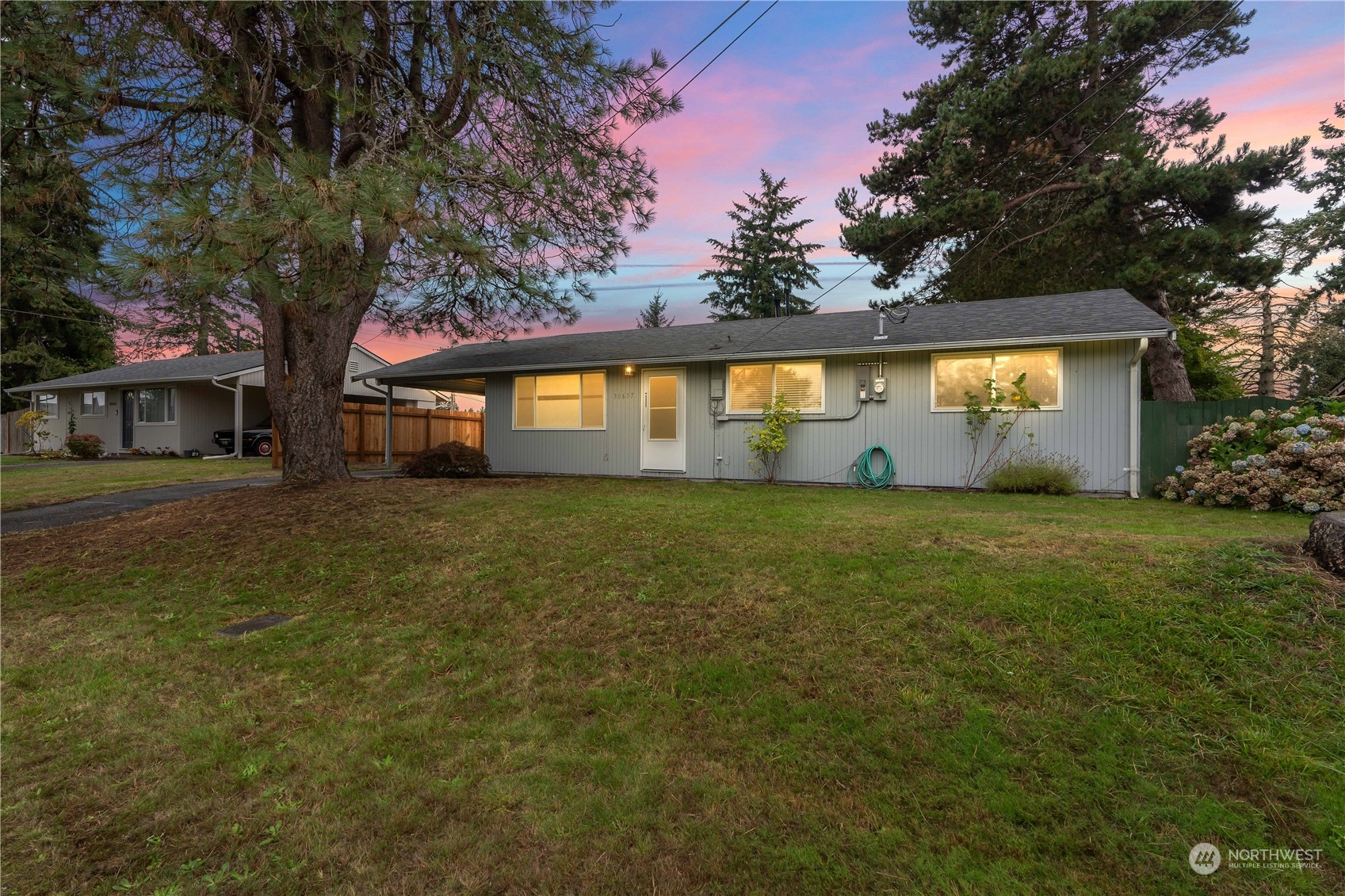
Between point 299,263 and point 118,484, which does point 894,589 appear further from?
point 118,484

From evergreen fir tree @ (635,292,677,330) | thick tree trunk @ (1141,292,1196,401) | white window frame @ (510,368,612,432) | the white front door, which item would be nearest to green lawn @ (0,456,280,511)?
white window frame @ (510,368,612,432)

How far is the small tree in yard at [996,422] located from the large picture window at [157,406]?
77.9ft

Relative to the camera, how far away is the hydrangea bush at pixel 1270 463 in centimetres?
690

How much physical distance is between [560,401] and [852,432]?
604 centimetres

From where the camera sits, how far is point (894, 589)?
407cm

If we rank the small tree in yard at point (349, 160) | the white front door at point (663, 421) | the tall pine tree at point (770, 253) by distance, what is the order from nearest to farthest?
the small tree in yard at point (349, 160) < the white front door at point (663, 421) < the tall pine tree at point (770, 253)

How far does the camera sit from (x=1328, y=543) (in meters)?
3.69

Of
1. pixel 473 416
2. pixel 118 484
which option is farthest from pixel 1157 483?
pixel 473 416

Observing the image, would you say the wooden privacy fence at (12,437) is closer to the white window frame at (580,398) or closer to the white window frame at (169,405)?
the white window frame at (169,405)

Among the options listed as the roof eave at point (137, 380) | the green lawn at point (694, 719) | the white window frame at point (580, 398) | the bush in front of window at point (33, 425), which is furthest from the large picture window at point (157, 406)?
the green lawn at point (694, 719)

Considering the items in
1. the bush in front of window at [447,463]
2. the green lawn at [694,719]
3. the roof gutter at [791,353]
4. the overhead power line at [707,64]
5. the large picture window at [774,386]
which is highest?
the overhead power line at [707,64]

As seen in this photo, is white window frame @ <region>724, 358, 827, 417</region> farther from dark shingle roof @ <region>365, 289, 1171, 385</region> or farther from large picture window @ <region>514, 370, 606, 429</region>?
large picture window @ <region>514, 370, 606, 429</region>

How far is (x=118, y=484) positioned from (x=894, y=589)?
44.3 feet

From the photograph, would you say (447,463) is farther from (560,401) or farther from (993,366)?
(993,366)
